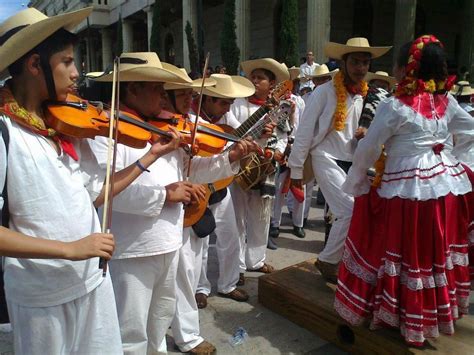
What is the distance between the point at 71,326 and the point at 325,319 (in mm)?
2008

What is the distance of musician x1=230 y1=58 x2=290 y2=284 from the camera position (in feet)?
14.6

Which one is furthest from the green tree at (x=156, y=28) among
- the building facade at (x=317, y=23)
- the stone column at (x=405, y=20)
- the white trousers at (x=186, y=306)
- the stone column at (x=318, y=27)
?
the white trousers at (x=186, y=306)

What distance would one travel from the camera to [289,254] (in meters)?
5.21

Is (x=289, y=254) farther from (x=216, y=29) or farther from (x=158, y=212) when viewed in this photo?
(x=216, y=29)

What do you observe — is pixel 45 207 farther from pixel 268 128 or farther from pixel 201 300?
pixel 201 300

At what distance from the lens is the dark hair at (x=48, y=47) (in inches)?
62.3

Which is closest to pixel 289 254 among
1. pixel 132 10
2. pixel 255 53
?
pixel 255 53

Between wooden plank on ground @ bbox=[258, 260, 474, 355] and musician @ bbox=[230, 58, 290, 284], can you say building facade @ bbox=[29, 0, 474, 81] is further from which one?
musician @ bbox=[230, 58, 290, 284]

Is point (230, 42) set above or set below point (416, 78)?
above

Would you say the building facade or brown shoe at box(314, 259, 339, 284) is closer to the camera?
brown shoe at box(314, 259, 339, 284)

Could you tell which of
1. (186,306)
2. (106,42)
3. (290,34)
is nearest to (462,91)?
(186,306)

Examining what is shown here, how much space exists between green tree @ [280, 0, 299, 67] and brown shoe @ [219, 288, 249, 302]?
42.2ft

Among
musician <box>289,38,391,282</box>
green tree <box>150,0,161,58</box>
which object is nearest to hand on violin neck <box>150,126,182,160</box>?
musician <box>289,38,391,282</box>

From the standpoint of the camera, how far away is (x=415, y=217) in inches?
102
